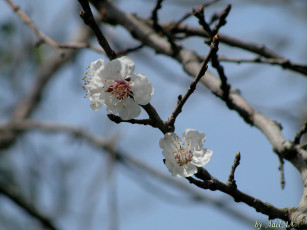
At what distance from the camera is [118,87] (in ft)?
4.39

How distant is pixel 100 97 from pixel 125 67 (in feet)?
0.53

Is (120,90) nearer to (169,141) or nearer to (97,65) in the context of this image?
(97,65)

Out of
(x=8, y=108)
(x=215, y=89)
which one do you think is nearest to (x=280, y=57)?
(x=215, y=89)

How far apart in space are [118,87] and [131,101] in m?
0.10

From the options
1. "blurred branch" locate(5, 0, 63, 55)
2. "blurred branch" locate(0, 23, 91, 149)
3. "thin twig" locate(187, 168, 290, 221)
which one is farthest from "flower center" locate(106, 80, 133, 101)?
"blurred branch" locate(0, 23, 91, 149)

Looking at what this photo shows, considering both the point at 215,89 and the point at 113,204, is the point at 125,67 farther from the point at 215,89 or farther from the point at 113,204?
the point at 113,204

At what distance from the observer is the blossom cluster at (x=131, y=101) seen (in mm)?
1247

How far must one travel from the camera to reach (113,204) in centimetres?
310

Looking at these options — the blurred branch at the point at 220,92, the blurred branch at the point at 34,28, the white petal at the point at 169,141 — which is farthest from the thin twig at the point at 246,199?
the blurred branch at the point at 34,28

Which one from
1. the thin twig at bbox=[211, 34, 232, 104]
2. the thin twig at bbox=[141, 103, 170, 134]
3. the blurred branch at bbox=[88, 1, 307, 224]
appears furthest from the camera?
the thin twig at bbox=[211, 34, 232, 104]

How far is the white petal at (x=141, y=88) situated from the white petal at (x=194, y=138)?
262mm

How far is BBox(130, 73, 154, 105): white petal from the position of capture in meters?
1.18

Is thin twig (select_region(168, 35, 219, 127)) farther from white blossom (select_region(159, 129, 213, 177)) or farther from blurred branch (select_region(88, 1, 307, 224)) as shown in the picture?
blurred branch (select_region(88, 1, 307, 224))

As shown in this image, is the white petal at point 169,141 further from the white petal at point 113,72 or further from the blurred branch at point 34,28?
the blurred branch at point 34,28
